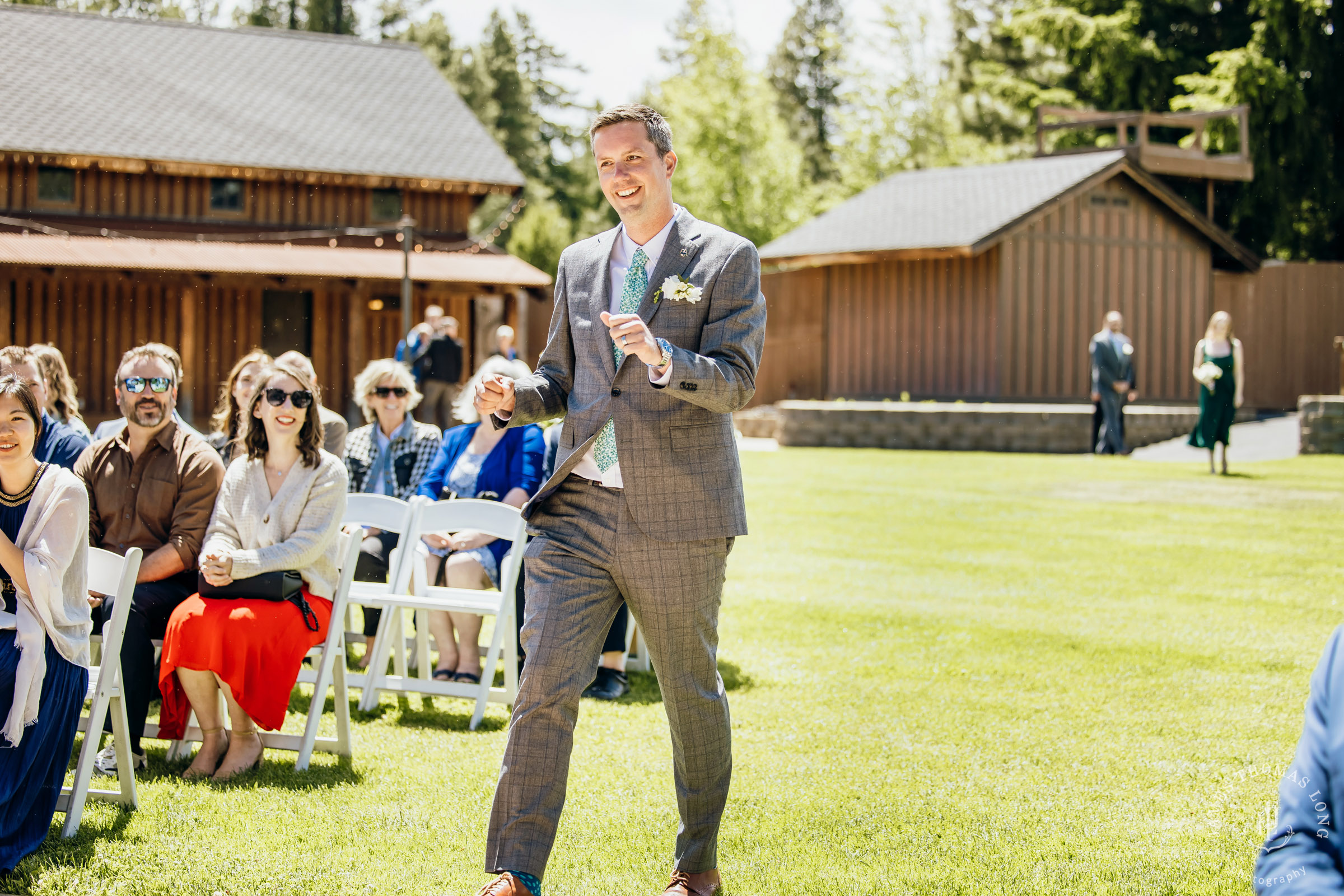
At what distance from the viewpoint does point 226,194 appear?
25109 millimetres

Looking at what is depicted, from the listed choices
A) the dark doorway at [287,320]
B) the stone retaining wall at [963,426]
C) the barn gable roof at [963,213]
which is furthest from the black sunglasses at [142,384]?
the dark doorway at [287,320]

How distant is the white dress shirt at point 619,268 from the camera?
361cm

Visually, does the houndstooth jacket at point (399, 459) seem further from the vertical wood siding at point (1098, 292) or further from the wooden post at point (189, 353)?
the vertical wood siding at point (1098, 292)

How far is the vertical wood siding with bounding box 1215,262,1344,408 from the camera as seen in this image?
86.8ft

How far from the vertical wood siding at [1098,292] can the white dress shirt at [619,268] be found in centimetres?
2171

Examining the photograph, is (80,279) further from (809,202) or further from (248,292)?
(809,202)

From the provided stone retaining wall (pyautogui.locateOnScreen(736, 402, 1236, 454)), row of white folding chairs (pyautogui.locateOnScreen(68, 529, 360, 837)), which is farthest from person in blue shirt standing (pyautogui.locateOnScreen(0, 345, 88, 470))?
stone retaining wall (pyautogui.locateOnScreen(736, 402, 1236, 454))

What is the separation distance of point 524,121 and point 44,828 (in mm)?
47245

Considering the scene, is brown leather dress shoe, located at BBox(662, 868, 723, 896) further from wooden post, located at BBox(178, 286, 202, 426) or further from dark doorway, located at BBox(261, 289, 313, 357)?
dark doorway, located at BBox(261, 289, 313, 357)

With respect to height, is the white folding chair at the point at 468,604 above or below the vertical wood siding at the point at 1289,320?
below

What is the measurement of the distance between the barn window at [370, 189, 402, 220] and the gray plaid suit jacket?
23184 mm

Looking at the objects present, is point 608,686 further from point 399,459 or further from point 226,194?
point 226,194

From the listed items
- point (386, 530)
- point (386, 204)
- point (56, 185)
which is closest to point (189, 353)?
point (56, 185)

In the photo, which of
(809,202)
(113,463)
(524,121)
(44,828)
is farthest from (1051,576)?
(524,121)
